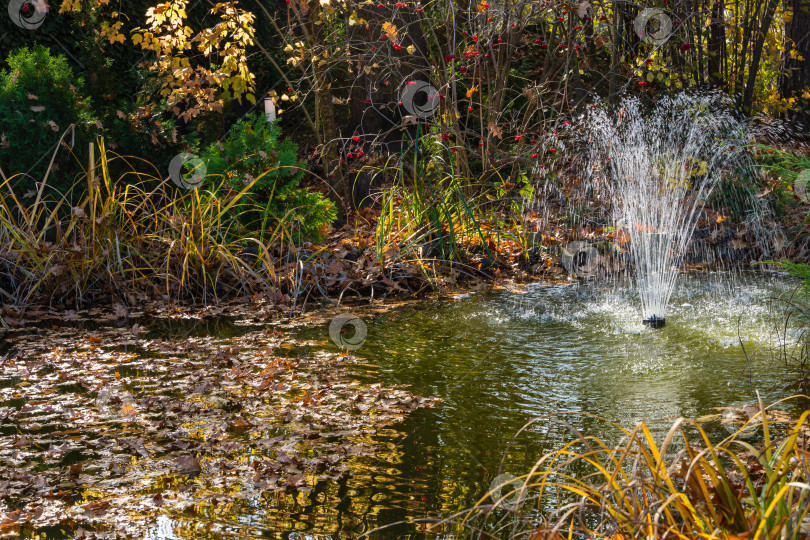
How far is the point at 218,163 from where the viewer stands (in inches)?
297

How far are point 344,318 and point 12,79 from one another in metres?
3.96

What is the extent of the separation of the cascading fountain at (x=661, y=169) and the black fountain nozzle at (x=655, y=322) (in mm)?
2341

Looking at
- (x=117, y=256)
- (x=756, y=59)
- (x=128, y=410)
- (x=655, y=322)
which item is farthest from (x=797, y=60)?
(x=128, y=410)

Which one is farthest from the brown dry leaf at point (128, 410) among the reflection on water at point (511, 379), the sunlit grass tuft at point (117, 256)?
the sunlit grass tuft at point (117, 256)

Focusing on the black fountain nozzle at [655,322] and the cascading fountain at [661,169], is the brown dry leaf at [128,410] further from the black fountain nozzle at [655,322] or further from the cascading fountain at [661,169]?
the cascading fountain at [661,169]

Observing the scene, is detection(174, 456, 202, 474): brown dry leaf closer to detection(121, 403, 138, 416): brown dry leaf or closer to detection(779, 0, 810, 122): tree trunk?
detection(121, 403, 138, 416): brown dry leaf

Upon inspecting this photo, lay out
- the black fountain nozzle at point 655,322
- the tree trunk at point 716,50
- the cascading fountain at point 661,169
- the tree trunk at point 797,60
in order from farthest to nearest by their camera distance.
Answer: the tree trunk at point 797,60, the tree trunk at point 716,50, the cascading fountain at point 661,169, the black fountain nozzle at point 655,322

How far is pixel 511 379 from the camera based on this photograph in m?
4.57

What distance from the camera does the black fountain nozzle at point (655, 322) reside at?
5617mm

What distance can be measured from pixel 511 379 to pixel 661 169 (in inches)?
184

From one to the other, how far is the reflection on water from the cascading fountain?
4.20 feet

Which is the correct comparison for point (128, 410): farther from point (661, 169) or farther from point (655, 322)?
point (661, 169)

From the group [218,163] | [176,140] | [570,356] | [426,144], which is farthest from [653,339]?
[176,140]

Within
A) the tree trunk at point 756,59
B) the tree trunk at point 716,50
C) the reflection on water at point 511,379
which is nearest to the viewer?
the reflection on water at point 511,379
